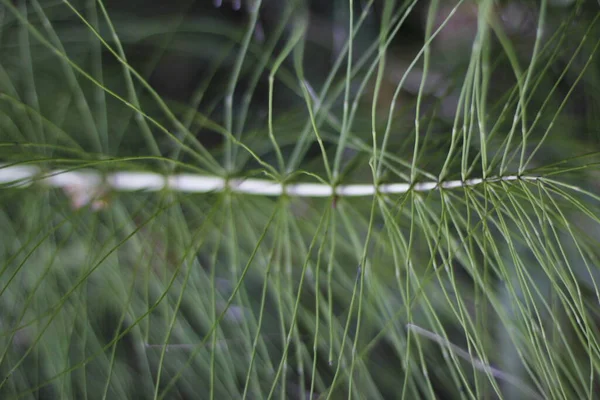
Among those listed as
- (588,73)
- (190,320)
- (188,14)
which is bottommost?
(190,320)

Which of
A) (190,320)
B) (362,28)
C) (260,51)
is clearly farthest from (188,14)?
(190,320)

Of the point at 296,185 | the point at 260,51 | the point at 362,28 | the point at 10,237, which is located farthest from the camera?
the point at 362,28

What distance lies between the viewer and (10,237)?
25.7 inches

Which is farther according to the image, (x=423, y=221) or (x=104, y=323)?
(x=104, y=323)

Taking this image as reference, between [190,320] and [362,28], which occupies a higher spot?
[362,28]

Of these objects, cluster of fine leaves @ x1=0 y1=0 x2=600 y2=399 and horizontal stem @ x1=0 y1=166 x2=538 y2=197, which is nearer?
horizontal stem @ x1=0 y1=166 x2=538 y2=197

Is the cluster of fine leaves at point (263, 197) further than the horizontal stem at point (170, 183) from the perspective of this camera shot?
Yes

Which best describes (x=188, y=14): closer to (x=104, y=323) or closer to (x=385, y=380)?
(x=104, y=323)

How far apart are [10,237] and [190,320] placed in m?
0.35

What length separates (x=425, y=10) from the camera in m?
0.89

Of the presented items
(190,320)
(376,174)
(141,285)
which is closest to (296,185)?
(376,174)

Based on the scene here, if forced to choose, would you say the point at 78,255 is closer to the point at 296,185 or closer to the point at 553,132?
the point at 296,185

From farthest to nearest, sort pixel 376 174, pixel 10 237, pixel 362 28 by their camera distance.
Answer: pixel 362 28 → pixel 10 237 → pixel 376 174

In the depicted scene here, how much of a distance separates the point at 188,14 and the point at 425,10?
1.30 feet
